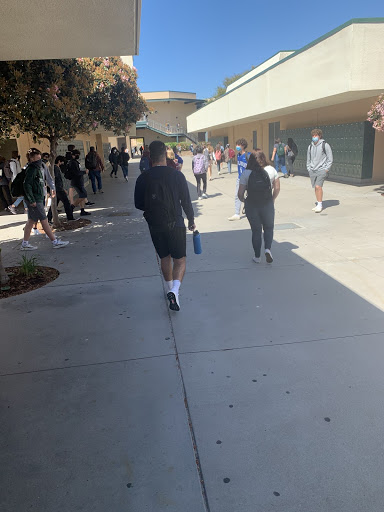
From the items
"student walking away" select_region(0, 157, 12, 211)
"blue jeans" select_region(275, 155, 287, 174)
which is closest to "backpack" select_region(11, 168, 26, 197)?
"student walking away" select_region(0, 157, 12, 211)

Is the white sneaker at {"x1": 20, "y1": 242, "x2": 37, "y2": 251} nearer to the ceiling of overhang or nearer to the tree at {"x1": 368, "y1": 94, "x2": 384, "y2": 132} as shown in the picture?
the ceiling of overhang

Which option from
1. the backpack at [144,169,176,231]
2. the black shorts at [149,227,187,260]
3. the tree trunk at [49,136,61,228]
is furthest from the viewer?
the tree trunk at [49,136,61,228]

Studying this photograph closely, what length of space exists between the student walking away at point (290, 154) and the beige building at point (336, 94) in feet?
1.91

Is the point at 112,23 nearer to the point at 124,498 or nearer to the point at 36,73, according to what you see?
the point at 36,73

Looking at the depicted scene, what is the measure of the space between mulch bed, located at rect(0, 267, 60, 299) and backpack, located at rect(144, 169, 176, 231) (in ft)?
7.03

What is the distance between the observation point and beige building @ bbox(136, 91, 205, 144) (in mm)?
55312

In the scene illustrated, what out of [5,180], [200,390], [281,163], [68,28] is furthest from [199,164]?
[200,390]

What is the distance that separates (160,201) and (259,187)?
5.94 ft

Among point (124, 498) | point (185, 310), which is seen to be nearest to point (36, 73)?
point (185, 310)

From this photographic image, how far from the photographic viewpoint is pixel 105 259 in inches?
250

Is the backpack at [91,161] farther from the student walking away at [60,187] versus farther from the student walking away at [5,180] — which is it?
the student walking away at [60,187]

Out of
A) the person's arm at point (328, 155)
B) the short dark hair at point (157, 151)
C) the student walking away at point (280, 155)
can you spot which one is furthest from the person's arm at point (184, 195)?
the student walking away at point (280, 155)

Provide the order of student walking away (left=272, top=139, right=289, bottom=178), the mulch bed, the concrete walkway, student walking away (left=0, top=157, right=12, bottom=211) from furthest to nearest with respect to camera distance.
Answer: student walking away (left=272, top=139, right=289, bottom=178) < student walking away (left=0, top=157, right=12, bottom=211) < the mulch bed < the concrete walkway

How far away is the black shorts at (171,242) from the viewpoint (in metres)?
4.25
